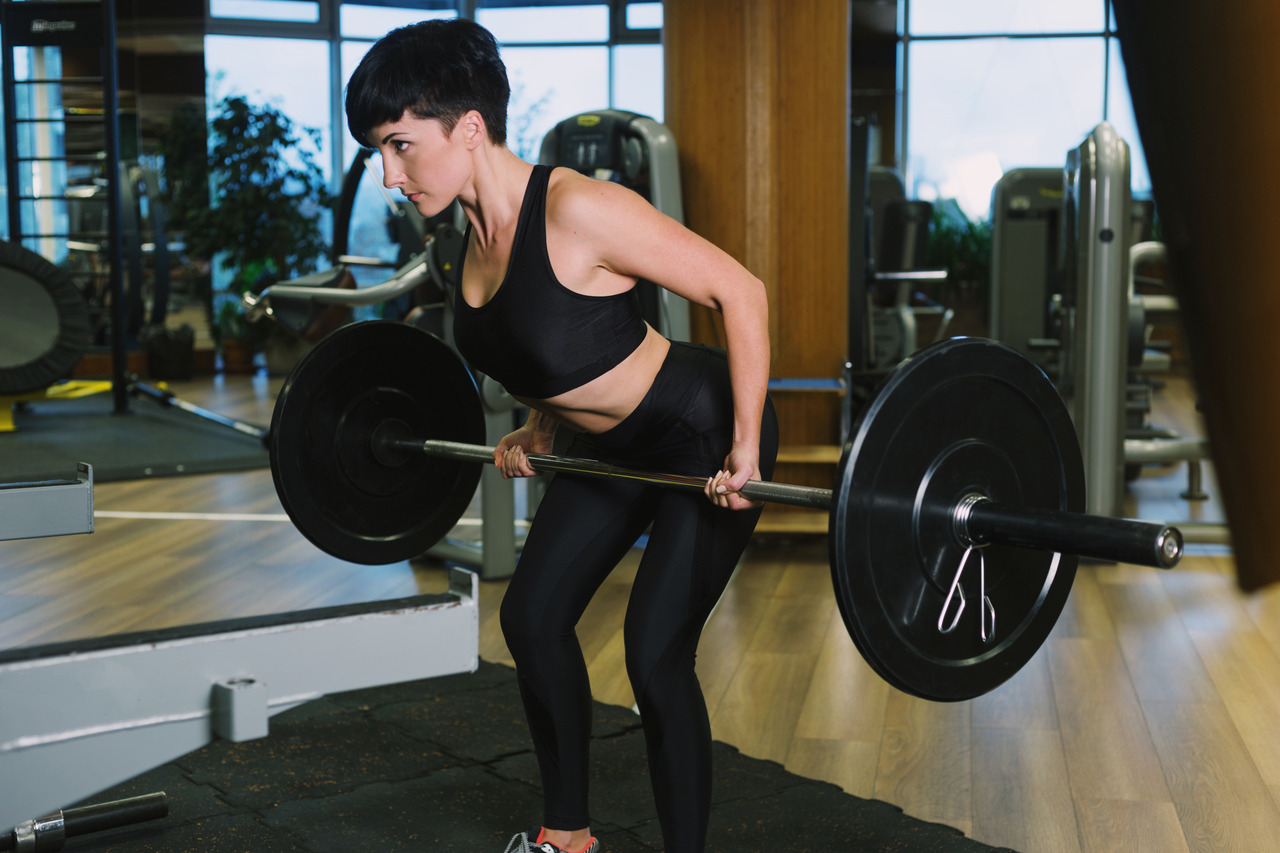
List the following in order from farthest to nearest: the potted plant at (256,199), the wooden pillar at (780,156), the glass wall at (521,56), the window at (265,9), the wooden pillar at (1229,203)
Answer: the glass wall at (521,56), the window at (265,9), the potted plant at (256,199), the wooden pillar at (780,156), the wooden pillar at (1229,203)

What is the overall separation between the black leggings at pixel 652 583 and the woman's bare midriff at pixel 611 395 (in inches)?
0.6

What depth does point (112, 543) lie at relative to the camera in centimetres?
400

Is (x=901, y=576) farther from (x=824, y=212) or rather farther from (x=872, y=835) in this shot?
(x=824, y=212)

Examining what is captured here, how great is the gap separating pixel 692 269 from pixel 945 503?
44cm

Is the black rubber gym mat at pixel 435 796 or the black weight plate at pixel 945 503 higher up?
the black weight plate at pixel 945 503

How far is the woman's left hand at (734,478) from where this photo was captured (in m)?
1.44

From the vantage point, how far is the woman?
4.62 ft

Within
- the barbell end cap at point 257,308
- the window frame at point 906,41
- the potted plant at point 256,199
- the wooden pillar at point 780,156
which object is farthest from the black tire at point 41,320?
the window frame at point 906,41

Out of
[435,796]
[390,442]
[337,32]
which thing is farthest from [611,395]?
[337,32]

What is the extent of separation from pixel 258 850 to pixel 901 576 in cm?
123

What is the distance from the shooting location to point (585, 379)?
59.2 inches

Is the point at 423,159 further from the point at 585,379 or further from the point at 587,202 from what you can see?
the point at 585,379

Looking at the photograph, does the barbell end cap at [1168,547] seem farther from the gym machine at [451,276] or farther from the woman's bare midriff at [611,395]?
the gym machine at [451,276]

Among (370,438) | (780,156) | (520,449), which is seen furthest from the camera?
(780,156)
